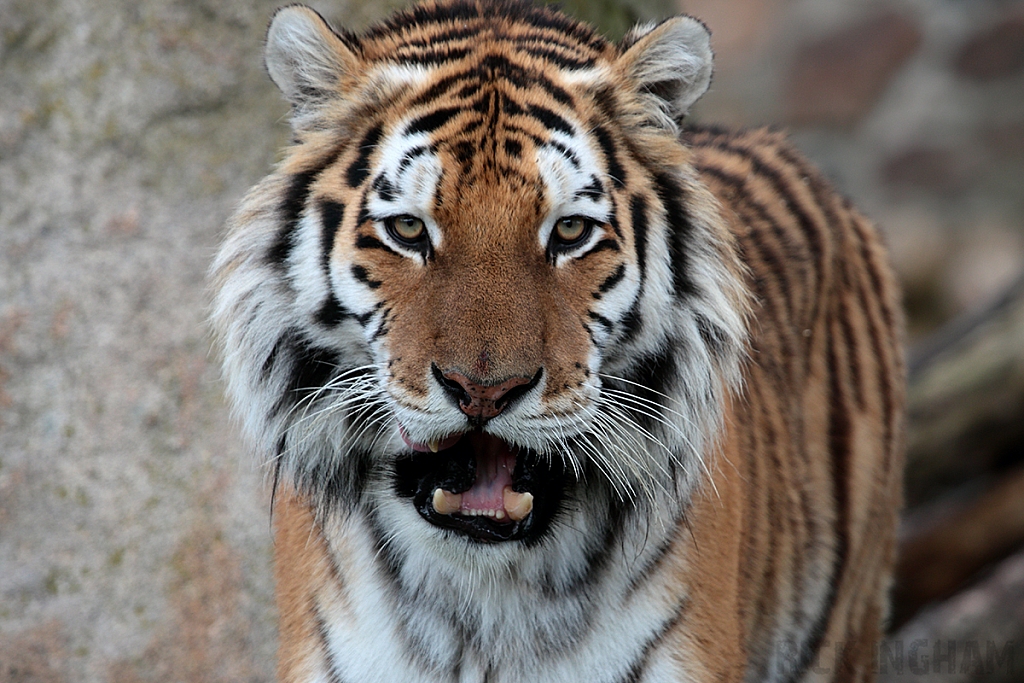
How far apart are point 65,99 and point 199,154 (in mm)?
433

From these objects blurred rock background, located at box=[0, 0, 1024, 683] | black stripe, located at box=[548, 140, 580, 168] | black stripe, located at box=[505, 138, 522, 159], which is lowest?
blurred rock background, located at box=[0, 0, 1024, 683]

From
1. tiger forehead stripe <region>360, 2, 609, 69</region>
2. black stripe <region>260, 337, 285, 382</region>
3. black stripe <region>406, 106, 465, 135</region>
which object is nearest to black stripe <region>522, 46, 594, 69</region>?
tiger forehead stripe <region>360, 2, 609, 69</region>

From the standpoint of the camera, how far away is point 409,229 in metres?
1.98

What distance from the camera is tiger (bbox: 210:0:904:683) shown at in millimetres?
1939

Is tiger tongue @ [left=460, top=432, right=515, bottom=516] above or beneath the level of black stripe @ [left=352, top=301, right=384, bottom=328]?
beneath

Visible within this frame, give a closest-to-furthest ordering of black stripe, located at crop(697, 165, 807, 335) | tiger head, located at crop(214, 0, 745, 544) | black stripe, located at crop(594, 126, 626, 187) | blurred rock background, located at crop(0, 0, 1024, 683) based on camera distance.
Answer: tiger head, located at crop(214, 0, 745, 544), black stripe, located at crop(594, 126, 626, 187), black stripe, located at crop(697, 165, 807, 335), blurred rock background, located at crop(0, 0, 1024, 683)

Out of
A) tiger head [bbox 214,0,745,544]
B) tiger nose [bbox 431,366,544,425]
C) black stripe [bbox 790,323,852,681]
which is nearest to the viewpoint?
tiger nose [bbox 431,366,544,425]

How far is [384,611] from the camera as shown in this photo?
89.1 inches

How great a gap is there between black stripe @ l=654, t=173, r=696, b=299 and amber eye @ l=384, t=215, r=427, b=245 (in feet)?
1.59

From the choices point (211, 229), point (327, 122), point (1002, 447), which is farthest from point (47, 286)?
point (1002, 447)

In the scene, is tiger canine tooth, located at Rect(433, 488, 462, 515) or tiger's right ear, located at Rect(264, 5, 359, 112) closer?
→ tiger canine tooth, located at Rect(433, 488, 462, 515)

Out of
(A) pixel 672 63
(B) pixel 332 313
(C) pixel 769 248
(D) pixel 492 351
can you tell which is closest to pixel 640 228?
(A) pixel 672 63

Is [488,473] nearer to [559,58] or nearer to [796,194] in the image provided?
[559,58]

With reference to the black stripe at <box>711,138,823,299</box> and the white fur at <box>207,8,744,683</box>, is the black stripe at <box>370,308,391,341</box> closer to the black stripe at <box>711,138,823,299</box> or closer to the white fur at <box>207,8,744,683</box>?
the white fur at <box>207,8,744,683</box>
